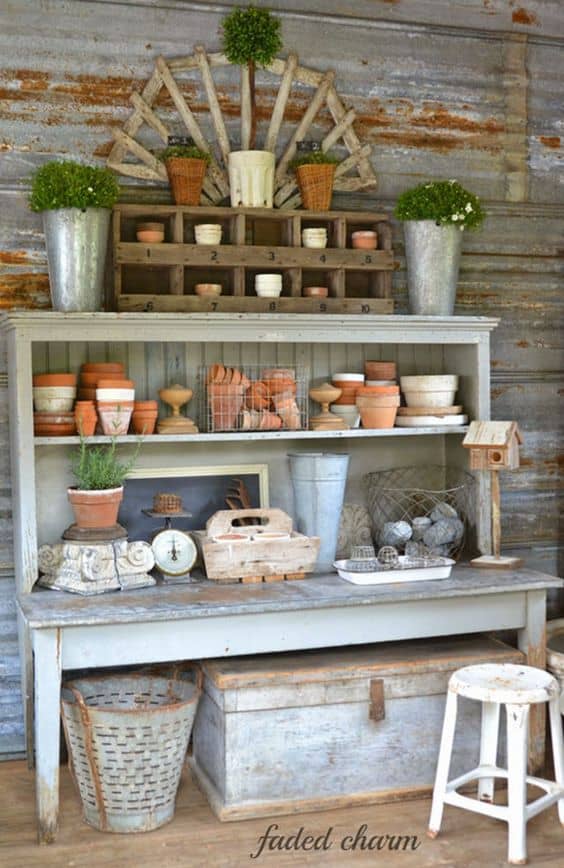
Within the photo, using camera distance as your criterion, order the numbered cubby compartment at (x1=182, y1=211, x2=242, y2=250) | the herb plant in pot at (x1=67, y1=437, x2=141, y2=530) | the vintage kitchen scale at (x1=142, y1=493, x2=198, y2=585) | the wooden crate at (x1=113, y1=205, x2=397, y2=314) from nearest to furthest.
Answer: the herb plant in pot at (x1=67, y1=437, x2=141, y2=530) < the vintage kitchen scale at (x1=142, y1=493, x2=198, y2=585) < the wooden crate at (x1=113, y1=205, x2=397, y2=314) < the numbered cubby compartment at (x1=182, y1=211, x2=242, y2=250)

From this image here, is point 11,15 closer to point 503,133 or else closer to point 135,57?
point 135,57

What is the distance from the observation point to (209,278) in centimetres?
430

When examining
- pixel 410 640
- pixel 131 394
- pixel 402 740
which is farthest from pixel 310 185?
pixel 402 740

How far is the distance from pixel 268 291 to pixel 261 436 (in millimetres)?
586

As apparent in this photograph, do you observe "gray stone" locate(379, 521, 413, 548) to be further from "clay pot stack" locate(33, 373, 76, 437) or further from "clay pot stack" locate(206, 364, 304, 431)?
"clay pot stack" locate(33, 373, 76, 437)

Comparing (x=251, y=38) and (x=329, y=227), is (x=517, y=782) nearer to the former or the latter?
(x=329, y=227)

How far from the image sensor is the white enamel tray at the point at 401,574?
386 cm

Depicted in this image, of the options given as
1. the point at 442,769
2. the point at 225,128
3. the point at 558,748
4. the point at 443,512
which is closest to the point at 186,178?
the point at 225,128

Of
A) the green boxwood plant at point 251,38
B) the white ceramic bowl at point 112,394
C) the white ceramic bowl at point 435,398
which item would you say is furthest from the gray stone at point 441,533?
the green boxwood plant at point 251,38

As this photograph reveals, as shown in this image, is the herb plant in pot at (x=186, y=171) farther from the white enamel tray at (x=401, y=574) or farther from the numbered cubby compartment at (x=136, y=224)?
the white enamel tray at (x=401, y=574)

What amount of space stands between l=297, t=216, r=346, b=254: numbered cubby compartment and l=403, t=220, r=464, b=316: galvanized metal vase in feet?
0.85

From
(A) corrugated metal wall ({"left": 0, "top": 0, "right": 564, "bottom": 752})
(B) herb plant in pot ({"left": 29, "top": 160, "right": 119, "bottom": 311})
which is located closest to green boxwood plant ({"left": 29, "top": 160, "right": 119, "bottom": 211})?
(B) herb plant in pot ({"left": 29, "top": 160, "right": 119, "bottom": 311})

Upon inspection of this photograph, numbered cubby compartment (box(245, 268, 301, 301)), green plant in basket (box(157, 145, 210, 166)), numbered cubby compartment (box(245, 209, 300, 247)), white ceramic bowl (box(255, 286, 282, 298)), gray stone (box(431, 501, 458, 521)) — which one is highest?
green plant in basket (box(157, 145, 210, 166))

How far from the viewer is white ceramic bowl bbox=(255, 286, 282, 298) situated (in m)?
4.19
